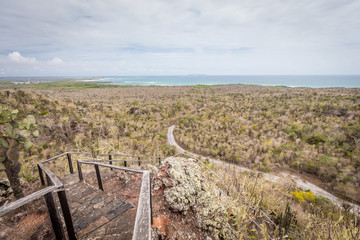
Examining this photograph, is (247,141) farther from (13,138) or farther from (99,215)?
(13,138)

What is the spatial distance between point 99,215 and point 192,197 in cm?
226

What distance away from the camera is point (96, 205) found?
3.77m

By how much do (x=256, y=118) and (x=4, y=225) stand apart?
2623cm

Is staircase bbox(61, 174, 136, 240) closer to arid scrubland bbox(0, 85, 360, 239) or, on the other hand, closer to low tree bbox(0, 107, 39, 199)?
low tree bbox(0, 107, 39, 199)

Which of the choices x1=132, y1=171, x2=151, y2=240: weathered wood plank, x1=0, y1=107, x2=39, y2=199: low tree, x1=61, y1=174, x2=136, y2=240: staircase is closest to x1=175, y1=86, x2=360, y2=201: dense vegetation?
x1=61, y1=174, x2=136, y2=240: staircase

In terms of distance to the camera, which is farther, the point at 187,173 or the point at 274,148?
the point at 274,148

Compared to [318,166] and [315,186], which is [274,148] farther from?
[315,186]

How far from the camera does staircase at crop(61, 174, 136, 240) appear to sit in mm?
2904

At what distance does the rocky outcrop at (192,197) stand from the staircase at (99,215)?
102 centimetres

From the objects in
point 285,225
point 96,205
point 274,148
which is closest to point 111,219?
point 96,205

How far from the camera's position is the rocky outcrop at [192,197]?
3.77 m

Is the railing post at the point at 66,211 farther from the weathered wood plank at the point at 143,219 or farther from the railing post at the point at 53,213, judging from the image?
the weathered wood plank at the point at 143,219

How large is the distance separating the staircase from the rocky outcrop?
1016mm

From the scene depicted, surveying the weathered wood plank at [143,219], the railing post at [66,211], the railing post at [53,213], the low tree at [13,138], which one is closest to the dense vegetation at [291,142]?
the weathered wood plank at [143,219]
